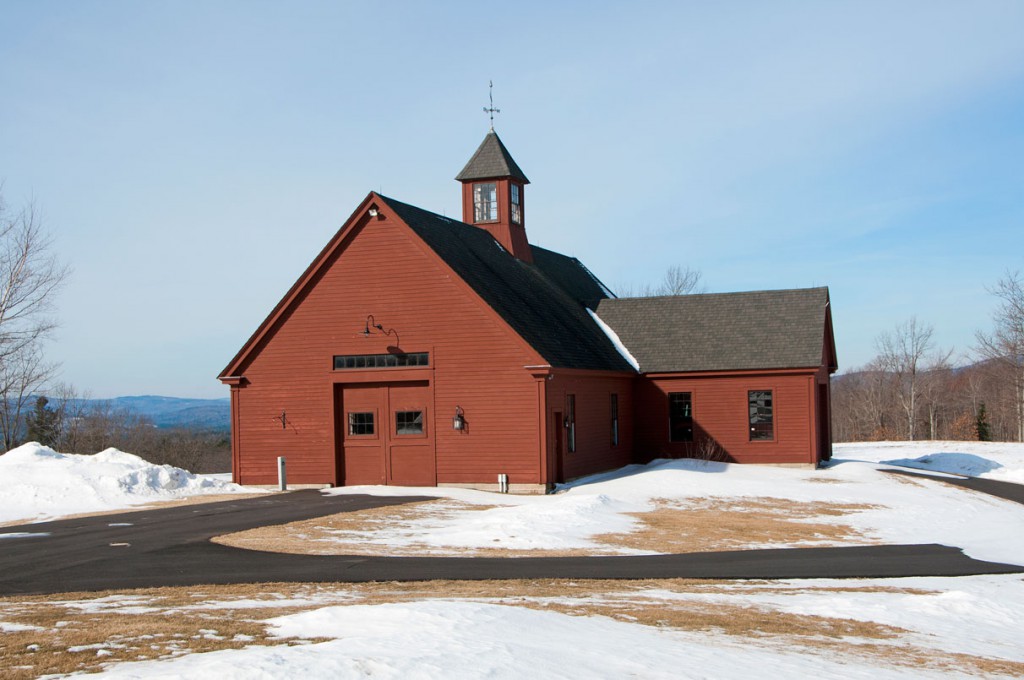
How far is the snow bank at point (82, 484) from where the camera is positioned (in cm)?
2345

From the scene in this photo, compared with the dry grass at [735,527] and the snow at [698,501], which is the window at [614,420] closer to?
the snow at [698,501]

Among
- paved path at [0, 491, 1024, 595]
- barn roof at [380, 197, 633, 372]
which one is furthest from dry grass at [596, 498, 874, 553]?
barn roof at [380, 197, 633, 372]

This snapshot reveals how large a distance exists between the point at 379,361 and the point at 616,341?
33.4ft

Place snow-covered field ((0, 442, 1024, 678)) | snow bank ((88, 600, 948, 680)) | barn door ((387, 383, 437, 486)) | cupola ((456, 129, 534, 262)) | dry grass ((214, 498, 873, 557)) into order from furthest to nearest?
cupola ((456, 129, 534, 262)) < barn door ((387, 383, 437, 486)) < dry grass ((214, 498, 873, 557)) < snow-covered field ((0, 442, 1024, 678)) < snow bank ((88, 600, 948, 680))

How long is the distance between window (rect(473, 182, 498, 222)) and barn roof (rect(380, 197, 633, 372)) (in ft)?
3.21

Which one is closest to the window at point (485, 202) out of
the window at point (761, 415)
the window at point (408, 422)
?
the window at point (408, 422)

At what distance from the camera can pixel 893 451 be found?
146ft

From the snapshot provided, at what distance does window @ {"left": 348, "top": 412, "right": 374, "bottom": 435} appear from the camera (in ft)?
89.7

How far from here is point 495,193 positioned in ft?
115

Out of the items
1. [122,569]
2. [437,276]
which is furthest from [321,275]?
[122,569]

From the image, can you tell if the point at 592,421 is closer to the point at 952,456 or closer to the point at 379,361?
the point at 379,361

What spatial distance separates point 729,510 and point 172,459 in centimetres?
4994

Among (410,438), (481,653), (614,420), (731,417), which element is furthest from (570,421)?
(481,653)

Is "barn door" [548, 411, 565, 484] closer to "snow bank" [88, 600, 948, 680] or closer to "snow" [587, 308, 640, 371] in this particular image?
"snow" [587, 308, 640, 371]
